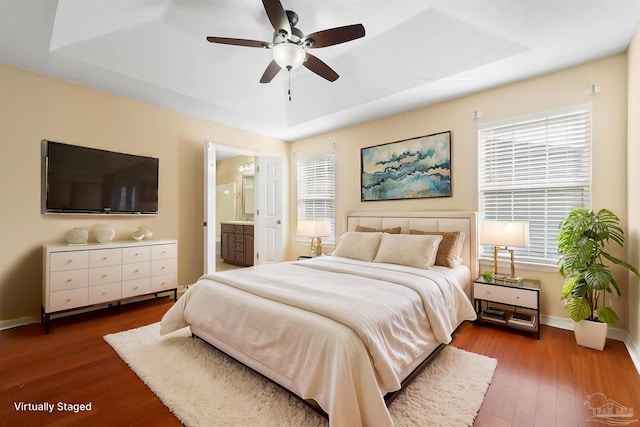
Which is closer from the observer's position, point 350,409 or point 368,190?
point 350,409

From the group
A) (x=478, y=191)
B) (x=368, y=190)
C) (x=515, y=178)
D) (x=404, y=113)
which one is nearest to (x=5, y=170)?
(x=368, y=190)

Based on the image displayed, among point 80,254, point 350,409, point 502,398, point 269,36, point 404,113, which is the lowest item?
point 502,398

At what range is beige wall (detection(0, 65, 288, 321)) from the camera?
2.92 metres

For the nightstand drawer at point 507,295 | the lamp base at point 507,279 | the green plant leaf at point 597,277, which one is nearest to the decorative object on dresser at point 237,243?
the nightstand drawer at point 507,295

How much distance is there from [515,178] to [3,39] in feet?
17.0

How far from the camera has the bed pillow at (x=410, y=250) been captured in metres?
2.95

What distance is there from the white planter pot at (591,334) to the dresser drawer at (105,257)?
471 cm

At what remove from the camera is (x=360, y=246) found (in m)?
3.49

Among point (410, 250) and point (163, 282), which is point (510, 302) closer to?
point (410, 250)

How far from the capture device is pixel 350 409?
137cm

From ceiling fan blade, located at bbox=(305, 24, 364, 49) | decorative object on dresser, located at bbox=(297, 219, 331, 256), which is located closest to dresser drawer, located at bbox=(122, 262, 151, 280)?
decorative object on dresser, located at bbox=(297, 219, 331, 256)

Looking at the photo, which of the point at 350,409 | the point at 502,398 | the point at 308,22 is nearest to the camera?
the point at 350,409

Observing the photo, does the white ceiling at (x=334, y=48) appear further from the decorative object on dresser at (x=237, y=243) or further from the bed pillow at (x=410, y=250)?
the decorative object on dresser at (x=237, y=243)

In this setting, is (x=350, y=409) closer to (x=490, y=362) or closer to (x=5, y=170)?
(x=490, y=362)
